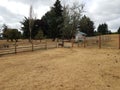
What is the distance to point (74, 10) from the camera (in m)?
46.7

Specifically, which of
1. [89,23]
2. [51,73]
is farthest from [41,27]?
[51,73]

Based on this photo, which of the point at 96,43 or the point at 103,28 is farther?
the point at 103,28

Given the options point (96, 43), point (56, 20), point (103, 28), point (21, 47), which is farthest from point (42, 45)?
point (103, 28)

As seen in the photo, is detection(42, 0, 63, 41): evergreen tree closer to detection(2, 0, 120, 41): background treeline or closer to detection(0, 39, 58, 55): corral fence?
detection(2, 0, 120, 41): background treeline

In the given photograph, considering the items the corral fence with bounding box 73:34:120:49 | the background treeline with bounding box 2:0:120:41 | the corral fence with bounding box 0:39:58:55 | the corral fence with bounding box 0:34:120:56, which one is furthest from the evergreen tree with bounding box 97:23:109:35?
the corral fence with bounding box 0:39:58:55

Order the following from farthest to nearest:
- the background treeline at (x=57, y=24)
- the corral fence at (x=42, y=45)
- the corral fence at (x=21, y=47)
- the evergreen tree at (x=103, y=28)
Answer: the evergreen tree at (x=103, y=28), the background treeline at (x=57, y=24), the corral fence at (x=42, y=45), the corral fence at (x=21, y=47)

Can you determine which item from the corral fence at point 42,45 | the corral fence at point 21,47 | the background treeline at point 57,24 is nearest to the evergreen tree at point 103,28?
the background treeline at point 57,24

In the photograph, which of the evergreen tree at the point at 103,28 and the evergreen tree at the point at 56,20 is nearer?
the evergreen tree at the point at 56,20

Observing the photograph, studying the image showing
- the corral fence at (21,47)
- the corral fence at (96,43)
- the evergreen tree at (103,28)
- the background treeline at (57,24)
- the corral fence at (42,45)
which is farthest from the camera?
the evergreen tree at (103,28)

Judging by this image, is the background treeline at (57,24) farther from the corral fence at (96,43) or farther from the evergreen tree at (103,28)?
the evergreen tree at (103,28)

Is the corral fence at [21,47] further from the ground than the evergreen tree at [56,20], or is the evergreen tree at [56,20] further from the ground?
the evergreen tree at [56,20]

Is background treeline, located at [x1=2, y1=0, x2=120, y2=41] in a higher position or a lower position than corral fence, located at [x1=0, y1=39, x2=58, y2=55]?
higher

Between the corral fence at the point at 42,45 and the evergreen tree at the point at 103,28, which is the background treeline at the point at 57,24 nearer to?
the corral fence at the point at 42,45

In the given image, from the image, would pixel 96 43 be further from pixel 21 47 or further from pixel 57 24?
pixel 57 24
